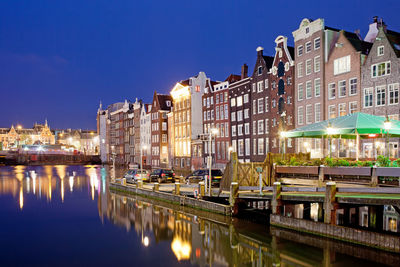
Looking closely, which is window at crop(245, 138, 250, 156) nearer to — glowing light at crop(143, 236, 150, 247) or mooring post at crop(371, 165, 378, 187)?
glowing light at crop(143, 236, 150, 247)

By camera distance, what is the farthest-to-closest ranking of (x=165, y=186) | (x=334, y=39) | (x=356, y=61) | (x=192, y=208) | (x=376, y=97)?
(x=334, y=39) < (x=356, y=61) < (x=376, y=97) < (x=165, y=186) < (x=192, y=208)

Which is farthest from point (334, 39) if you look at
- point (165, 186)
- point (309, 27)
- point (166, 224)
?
point (166, 224)

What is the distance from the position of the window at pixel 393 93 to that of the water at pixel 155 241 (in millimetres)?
23257

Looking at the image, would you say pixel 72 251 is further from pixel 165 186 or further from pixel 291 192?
pixel 165 186

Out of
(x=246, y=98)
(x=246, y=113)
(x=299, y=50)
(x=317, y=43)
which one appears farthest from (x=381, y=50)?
(x=246, y=113)

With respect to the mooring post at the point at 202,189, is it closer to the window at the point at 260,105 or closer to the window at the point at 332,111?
the window at the point at 332,111

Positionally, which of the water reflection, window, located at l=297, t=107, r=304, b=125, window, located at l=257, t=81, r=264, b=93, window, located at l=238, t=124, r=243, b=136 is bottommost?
the water reflection

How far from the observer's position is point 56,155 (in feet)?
489

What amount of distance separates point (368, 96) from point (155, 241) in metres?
29.7

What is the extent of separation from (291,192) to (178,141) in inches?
2406

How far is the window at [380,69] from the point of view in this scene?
3956cm

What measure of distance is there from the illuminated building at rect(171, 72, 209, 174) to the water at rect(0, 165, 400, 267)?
145 ft

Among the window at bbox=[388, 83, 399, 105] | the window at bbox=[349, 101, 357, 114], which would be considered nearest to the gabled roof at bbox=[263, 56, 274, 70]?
the window at bbox=[349, 101, 357, 114]

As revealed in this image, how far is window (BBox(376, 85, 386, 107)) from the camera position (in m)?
39.8
